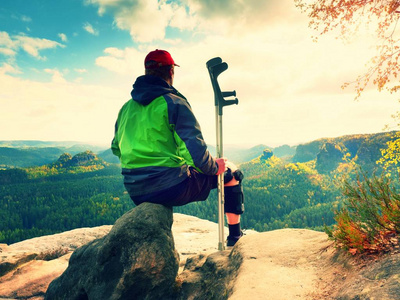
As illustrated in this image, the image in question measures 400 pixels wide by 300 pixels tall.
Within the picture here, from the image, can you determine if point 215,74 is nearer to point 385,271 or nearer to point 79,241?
point 385,271

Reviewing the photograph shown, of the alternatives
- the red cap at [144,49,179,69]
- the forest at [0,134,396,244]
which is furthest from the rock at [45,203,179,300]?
the forest at [0,134,396,244]

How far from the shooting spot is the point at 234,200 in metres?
5.44

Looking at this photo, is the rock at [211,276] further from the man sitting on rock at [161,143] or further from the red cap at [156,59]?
the red cap at [156,59]

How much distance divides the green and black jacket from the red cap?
0.22m

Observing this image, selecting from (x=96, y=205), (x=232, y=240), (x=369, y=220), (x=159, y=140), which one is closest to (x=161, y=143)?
(x=159, y=140)

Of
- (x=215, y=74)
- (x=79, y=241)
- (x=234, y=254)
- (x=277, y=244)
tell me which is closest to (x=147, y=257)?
(x=234, y=254)

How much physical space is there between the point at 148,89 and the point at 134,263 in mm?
2789

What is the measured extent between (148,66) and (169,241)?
303cm

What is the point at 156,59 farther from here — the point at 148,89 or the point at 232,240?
the point at 232,240

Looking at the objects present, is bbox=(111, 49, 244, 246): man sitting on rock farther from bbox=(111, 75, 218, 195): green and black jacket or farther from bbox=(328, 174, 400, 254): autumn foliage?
bbox=(328, 174, 400, 254): autumn foliage

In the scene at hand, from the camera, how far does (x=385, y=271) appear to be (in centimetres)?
276

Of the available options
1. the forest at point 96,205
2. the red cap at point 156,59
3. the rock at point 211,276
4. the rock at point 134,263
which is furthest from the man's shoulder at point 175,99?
the forest at point 96,205

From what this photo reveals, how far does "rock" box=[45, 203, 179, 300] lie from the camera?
4.18m

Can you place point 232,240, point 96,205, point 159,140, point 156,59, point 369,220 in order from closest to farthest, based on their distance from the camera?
point 369,220 → point 159,140 → point 156,59 → point 232,240 → point 96,205
